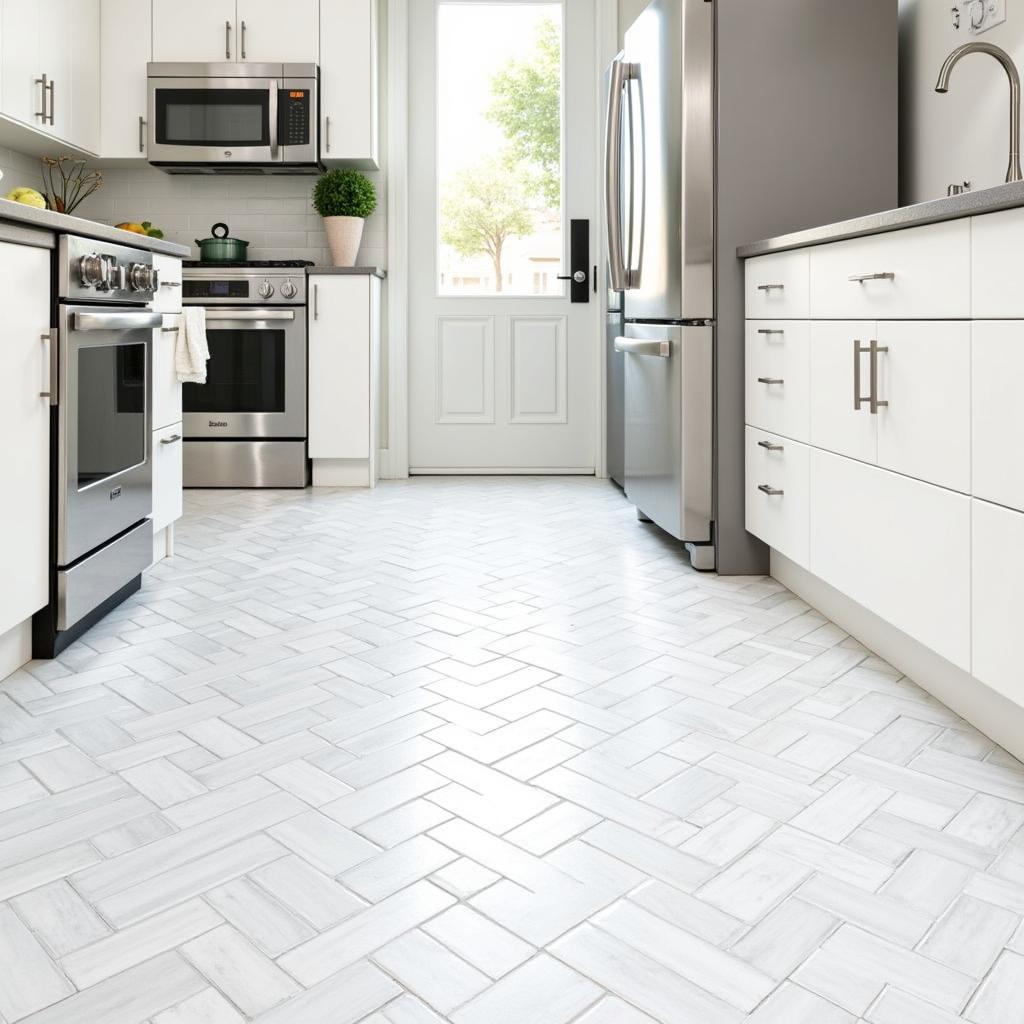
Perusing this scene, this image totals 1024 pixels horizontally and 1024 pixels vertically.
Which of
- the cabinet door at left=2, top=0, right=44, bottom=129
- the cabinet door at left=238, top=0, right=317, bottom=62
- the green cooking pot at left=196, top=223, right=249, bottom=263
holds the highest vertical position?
the cabinet door at left=238, top=0, right=317, bottom=62

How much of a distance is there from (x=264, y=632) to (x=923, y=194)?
85.6 inches

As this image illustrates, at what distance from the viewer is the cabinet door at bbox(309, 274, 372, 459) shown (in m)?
4.73

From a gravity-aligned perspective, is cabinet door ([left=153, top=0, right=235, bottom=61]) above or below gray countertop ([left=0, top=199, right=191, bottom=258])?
above

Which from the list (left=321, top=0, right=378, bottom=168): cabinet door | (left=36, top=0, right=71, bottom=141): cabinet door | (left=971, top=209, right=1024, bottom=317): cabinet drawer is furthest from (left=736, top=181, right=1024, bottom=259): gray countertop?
(left=36, top=0, right=71, bottom=141): cabinet door

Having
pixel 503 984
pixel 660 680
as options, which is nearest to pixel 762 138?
pixel 660 680

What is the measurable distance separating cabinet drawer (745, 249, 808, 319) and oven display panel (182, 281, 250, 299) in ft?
8.42

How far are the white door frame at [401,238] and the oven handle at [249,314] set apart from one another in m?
0.67

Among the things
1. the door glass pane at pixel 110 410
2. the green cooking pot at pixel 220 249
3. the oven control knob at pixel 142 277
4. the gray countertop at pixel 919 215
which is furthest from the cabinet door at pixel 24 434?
the green cooking pot at pixel 220 249

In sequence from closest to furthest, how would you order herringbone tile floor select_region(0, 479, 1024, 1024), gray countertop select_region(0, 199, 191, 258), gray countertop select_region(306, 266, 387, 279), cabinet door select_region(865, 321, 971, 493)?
herringbone tile floor select_region(0, 479, 1024, 1024)
cabinet door select_region(865, 321, 971, 493)
gray countertop select_region(0, 199, 191, 258)
gray countertop select_region(306, 266, 387, 279)

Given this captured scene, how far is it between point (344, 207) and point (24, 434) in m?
3.14

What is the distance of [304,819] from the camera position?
150 cm

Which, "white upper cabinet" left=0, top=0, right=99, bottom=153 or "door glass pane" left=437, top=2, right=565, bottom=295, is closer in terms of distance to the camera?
"white upper cabinet" left=0, top=0, right=99, bottom=153

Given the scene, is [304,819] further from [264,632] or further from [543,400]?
[543,400]

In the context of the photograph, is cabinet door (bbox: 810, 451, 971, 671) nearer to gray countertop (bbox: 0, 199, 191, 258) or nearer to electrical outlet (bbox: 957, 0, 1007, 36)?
electrical outlet (bbox: 957, 0, 1007, 36)
